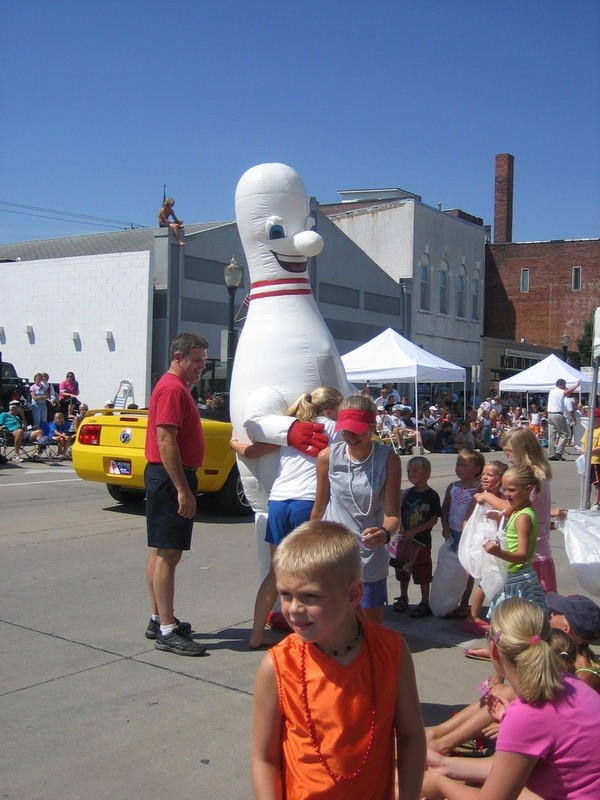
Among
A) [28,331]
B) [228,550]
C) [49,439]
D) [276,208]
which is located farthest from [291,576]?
[28,331]

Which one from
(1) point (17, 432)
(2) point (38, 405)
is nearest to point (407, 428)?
(2) point (38, 405)

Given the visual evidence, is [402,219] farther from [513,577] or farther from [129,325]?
[513,577]

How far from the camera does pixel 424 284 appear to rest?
117ft

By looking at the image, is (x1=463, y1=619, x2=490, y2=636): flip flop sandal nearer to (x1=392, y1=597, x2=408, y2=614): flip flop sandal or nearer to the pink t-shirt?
(x1=392, y1=597, x2=408, y2=614): flip flop sandal

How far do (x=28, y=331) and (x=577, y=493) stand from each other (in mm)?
17665

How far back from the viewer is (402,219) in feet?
113

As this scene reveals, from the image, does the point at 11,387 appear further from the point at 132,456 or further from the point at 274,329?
the point at 274,329

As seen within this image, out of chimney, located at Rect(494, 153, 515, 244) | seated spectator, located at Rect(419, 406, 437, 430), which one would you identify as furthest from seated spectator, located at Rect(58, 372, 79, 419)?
chimney, located at Rect(494, 153, 515, 244)

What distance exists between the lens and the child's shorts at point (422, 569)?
19.3 feet

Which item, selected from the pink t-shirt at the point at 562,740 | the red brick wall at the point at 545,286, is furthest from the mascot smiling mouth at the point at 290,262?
the red brick wall at the point at 545,286

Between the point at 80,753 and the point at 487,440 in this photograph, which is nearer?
the point at 80,753

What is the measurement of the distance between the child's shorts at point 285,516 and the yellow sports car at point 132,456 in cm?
437

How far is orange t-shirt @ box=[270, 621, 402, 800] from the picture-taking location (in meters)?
2.12

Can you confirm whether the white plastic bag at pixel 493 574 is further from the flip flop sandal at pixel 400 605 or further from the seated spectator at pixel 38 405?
the seated spectator at pixel 38 405
